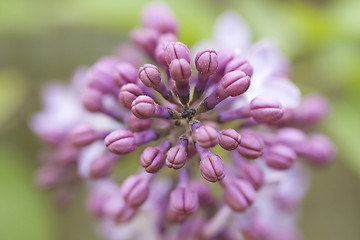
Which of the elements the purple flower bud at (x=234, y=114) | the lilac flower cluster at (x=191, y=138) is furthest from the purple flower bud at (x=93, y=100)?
the purple flower bud at (x=234, y=114)

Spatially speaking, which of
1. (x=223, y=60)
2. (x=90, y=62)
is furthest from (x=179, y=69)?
(x=90, y=62)

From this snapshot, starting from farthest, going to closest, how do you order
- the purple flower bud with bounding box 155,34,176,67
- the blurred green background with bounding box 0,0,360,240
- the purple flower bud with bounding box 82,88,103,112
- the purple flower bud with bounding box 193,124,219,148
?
the blurred green background with bounding box 0,0,360,240 < the purple flower bud with bounding box 82,88,103,112 < the purple flower bud with bounding box 155,34,176,67 < the purple flower bud with bounding box 193,124,219,148

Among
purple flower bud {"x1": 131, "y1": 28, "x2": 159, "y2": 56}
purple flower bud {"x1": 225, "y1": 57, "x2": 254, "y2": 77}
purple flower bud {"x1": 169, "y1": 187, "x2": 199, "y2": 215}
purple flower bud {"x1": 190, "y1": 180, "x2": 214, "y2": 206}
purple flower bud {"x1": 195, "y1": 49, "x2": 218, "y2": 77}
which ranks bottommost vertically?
purple flower bud {"x1": 190, "y1": 180, "x2": 214, "y2": 206}

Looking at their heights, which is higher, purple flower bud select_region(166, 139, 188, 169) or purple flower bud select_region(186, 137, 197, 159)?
purple flower bud select_region(166, 139, 188, 169)

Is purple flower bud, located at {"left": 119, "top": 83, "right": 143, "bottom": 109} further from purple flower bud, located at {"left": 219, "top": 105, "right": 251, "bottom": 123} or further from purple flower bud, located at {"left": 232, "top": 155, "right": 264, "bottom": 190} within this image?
purple flower bud, located at {"left": 232, "top": 155, "right": 264, "bottom": 190}

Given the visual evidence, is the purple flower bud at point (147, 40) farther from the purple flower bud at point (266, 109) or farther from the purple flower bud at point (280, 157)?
the purple flower bud at point (280, 157)

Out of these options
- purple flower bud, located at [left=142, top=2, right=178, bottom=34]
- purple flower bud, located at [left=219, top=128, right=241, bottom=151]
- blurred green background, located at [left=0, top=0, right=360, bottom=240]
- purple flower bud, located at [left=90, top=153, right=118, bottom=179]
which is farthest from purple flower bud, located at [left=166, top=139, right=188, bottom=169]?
blurred green background, located at [left=0, top=0, right=360, bottom=240]

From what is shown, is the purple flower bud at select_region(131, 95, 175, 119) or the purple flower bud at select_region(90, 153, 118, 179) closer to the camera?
the purple flower bud at select_region(131, 95, 175, 119)

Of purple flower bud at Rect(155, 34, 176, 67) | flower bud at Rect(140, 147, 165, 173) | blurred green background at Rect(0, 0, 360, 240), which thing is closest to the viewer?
flower bud at Rect(140, 147, 165, 173)
